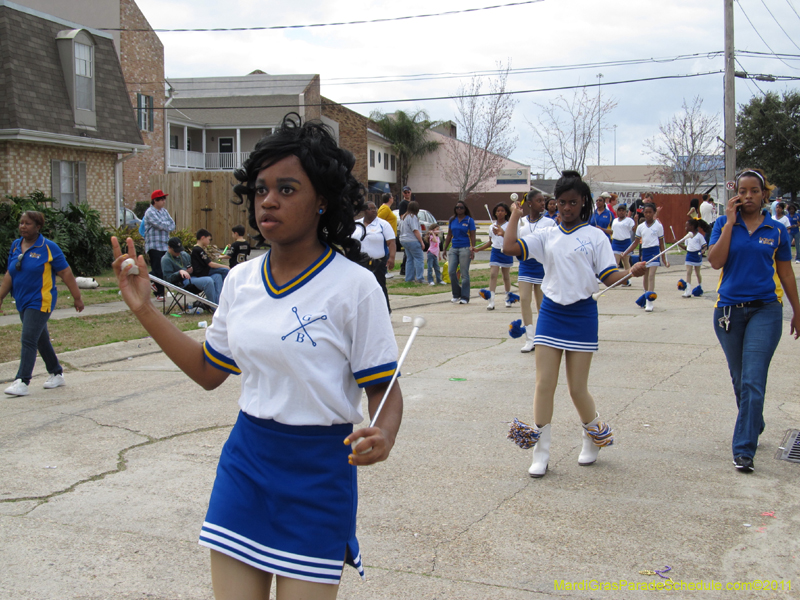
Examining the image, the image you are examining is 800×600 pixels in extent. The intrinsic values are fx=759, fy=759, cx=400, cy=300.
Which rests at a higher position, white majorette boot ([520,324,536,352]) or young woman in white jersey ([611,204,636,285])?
young woman in white jersey ([611,204,636,285])

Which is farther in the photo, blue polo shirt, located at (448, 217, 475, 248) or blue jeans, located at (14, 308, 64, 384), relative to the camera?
blue polo shirt, located at (448, 217, 475, 248)

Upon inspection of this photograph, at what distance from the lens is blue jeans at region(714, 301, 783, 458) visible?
5.09 metres

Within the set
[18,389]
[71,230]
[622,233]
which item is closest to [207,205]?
[71,230]

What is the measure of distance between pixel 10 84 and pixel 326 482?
1968 centimetres

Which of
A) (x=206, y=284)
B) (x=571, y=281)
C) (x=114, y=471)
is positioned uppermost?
(x=571, y=281)

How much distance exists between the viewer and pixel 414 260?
18062 millimetres

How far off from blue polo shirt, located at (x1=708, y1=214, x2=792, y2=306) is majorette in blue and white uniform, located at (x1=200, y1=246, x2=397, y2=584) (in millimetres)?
3815

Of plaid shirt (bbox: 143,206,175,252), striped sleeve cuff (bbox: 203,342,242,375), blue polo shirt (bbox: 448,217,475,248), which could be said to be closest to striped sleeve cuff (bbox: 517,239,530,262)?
striped sleeve cuff (bbox: 203,342,242,375)

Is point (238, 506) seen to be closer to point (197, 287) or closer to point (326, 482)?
point (326, 482)

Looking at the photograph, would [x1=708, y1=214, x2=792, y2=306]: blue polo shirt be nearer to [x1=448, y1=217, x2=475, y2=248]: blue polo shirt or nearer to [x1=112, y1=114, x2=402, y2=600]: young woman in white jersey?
[x1=112, y1=114, x2=402, y2=600]: young woman in white jersey

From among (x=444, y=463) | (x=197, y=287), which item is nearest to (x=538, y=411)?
(x=444, y=463)

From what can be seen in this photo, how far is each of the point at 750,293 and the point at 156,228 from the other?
11.3m

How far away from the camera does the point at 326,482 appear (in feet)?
7.25

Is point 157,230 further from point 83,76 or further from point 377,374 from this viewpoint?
point 377,374
